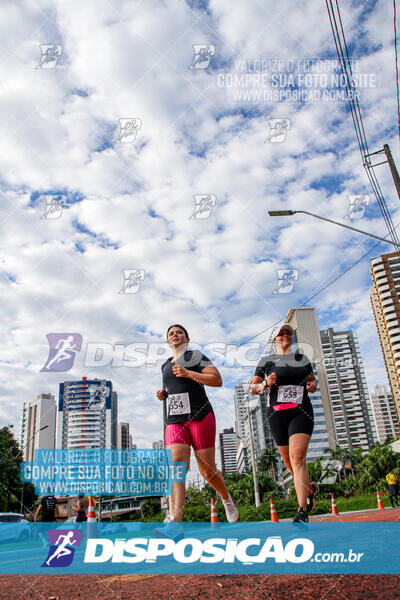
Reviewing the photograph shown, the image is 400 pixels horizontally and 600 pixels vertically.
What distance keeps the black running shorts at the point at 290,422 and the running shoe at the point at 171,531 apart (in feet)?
4.08

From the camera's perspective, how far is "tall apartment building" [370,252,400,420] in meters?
99.7

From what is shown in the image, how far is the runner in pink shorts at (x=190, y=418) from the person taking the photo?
3.96 m

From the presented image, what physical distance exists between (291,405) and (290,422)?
16 centimetres

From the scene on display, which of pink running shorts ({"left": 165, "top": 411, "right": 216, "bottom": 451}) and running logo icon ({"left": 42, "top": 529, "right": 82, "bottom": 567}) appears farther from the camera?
pink running shorts ({"left": 165, "top": 411, "right": 216, "bottom": 451})

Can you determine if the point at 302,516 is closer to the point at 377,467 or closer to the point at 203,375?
the point at 203,375

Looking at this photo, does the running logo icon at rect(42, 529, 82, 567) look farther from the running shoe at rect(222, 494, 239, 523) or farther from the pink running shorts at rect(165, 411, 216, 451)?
the running shoe at rect(222, 494, 239, 523)

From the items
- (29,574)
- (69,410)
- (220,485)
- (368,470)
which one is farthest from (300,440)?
(69,410)

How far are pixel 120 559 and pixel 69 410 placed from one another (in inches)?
6708

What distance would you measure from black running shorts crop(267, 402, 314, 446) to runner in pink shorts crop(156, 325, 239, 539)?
0.65 m

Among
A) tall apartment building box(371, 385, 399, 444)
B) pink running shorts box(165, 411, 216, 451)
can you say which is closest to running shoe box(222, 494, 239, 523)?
pink running shorts box(165, 411, 216, 451)

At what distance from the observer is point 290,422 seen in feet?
13.7

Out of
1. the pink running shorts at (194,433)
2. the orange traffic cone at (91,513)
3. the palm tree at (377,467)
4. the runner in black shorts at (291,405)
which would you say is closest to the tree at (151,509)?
the palm tree at (377,467)

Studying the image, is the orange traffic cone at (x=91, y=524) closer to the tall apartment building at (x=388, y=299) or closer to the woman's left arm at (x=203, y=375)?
the woman's left arm at (x=203, y=375)

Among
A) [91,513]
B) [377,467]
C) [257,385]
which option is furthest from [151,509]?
[257,385]
